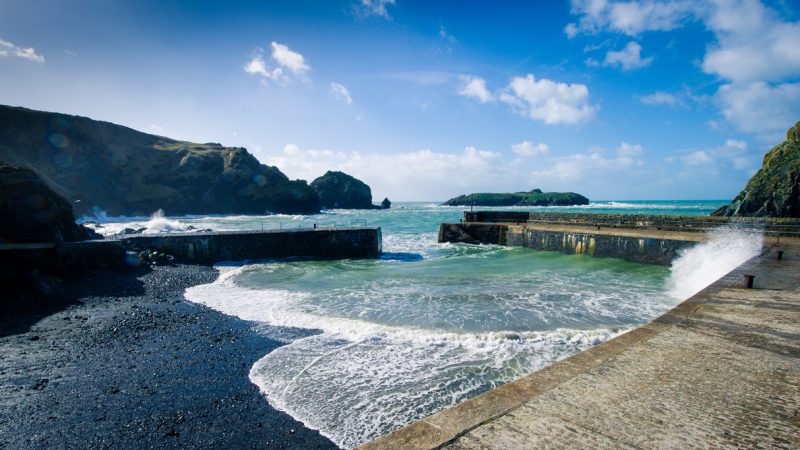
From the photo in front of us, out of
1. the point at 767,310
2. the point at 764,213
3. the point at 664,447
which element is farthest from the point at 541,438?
the point at 764,213

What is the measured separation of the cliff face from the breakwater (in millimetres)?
56175

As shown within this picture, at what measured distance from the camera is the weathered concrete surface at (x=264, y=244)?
18.7 m

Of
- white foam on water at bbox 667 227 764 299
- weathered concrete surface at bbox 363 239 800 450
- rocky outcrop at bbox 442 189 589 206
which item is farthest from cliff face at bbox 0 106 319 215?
rocky outcrop at bbox 442 189 589 206

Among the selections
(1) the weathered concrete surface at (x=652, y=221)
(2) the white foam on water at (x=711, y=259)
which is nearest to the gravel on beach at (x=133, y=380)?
(2) the white foam on water at (x=711, y=259)

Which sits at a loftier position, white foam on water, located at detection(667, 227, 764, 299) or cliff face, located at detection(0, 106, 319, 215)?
cliff face, located at detection(0, 106, 319, 215)

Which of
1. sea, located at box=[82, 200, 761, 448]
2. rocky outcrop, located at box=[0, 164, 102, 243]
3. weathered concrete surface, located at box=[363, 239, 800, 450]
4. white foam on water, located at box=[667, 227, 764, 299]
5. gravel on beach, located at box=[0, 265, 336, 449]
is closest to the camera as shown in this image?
weathered concrete surface, located at box=[363, 239, 800, 450]

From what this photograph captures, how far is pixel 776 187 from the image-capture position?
26.4 m

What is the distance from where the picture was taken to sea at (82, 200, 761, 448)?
529cm

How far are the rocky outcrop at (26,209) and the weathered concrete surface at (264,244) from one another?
3.43 metres

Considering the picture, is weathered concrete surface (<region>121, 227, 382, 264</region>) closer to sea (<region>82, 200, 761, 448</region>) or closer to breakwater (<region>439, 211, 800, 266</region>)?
sea (<region>82, 200, 761, 448</region>)

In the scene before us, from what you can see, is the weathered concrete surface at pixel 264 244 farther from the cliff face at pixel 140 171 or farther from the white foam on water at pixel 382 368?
the cliff face at pixel 140 171

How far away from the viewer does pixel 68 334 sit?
823 centimetres

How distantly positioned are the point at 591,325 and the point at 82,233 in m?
20.3

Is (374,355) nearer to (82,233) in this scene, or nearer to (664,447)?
(664,447)
